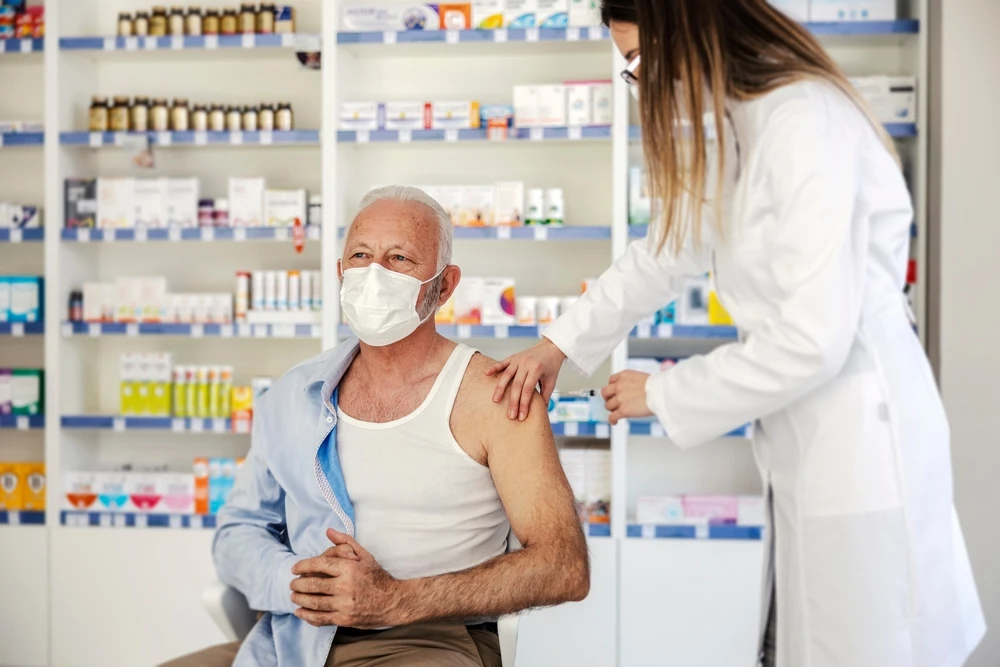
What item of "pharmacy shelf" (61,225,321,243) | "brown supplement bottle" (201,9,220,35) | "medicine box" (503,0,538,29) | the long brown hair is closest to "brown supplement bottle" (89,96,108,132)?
"pharmacy shelf" (61,225,321,243)

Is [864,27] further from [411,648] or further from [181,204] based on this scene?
[411,648]

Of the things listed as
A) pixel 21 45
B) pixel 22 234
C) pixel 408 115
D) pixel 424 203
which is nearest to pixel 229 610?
pixel 424 203

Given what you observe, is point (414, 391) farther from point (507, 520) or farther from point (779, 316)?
point (779, 316)

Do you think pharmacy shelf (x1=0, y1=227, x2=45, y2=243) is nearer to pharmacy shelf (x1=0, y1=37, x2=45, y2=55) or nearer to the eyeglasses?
pharmacy shelf (x1=0, y1=37, x2=45, y2=55)

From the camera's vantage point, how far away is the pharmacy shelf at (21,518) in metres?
4.04

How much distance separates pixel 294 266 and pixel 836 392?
3.33 m

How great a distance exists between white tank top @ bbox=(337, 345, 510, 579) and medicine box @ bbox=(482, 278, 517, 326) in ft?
6.50

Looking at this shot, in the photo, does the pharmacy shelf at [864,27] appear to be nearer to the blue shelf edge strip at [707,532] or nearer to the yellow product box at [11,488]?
the blue shelf edge strip at [707,532]

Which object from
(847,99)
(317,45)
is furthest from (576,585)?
(317,45)

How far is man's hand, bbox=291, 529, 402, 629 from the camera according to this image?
165cm

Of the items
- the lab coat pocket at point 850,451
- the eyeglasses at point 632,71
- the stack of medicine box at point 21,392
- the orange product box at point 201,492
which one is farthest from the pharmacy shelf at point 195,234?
the lab coat pocket at point 850,451

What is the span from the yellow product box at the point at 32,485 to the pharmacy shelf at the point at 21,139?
4.47 feet

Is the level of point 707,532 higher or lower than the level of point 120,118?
lower

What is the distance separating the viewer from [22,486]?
412 cm
